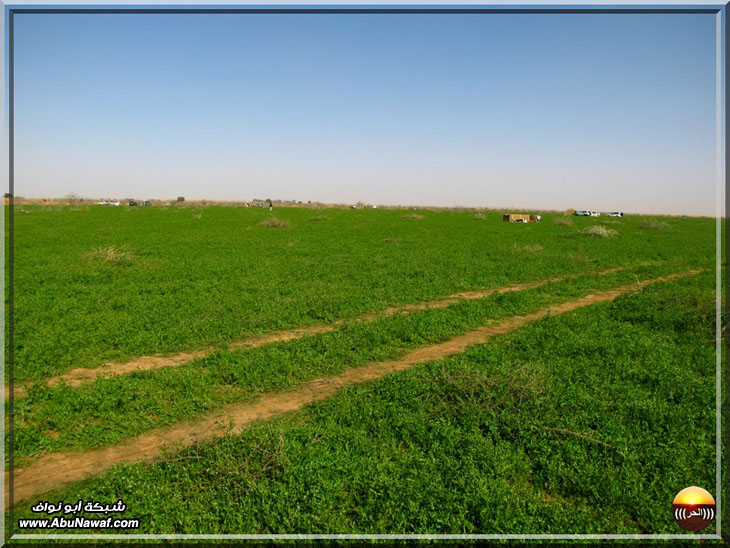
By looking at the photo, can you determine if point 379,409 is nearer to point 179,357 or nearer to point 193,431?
point 193,431

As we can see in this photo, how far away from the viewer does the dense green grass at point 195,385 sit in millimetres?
5289

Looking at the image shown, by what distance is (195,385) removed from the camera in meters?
6.52

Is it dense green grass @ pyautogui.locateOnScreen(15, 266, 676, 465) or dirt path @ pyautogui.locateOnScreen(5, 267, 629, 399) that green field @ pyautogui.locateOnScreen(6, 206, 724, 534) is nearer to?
dense green grass @ pyautogui.locateOnScreen(15, 266, 676, 465)

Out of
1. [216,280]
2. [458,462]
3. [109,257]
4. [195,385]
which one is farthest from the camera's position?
[109,257]

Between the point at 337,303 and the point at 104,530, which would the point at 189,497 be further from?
the point at 337,303

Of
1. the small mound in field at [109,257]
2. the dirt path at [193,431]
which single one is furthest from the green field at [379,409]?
the small mound in field at [109,257]

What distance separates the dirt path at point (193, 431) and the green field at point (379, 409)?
0.16 meters

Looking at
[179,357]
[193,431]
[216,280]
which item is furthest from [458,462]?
[216,280]

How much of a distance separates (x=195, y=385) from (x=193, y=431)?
129 centimetres

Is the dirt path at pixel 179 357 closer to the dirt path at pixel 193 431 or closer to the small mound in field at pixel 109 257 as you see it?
the dirt path at pixel 193 431

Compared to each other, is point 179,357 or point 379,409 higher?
point 179,357

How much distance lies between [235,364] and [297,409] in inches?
77.8

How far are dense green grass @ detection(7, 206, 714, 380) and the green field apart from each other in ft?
0.36

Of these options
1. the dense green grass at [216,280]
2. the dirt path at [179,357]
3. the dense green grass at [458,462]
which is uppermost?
the dense green grass at [216,280]
